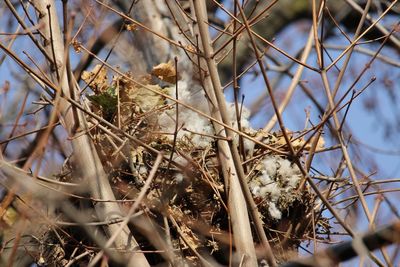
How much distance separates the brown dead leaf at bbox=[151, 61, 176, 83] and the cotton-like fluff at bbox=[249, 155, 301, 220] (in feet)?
2.28

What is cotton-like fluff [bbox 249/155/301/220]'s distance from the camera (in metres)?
3.16

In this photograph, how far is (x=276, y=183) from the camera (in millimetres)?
3199

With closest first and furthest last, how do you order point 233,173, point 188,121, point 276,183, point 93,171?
point 93,171 < point 233,173 < point 276,183 < point 188,121

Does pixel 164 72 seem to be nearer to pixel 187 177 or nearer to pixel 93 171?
pixel 187 177

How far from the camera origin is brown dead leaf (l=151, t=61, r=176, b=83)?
141 inches

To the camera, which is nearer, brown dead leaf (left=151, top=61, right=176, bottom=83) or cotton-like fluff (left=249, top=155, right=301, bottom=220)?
cotton-like fluff (left=249, top=155, right=301, bottom=220)

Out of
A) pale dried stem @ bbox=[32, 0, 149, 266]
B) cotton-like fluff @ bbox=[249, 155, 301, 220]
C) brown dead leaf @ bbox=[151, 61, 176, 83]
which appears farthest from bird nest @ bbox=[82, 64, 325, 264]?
brown dead leaf @ bbox=[151, 61, 176, 83]

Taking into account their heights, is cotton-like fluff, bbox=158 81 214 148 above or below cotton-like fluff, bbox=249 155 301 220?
above

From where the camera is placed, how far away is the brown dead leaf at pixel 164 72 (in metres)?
3.58

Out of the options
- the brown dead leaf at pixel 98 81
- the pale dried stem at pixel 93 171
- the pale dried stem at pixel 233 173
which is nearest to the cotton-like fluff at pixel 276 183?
the pale dried stem at pixel 233 173

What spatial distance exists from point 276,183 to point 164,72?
0.83 metres

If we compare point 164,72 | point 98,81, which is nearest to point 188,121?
point 164,72

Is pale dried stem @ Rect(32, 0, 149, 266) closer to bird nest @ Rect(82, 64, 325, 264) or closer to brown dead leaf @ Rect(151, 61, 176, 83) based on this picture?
bird nest @ Rect(82, 64, 325, 264)

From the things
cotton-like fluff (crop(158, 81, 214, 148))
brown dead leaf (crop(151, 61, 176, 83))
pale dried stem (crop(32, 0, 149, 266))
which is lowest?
pale dried stem (crop(32, 0, 149, 266))
